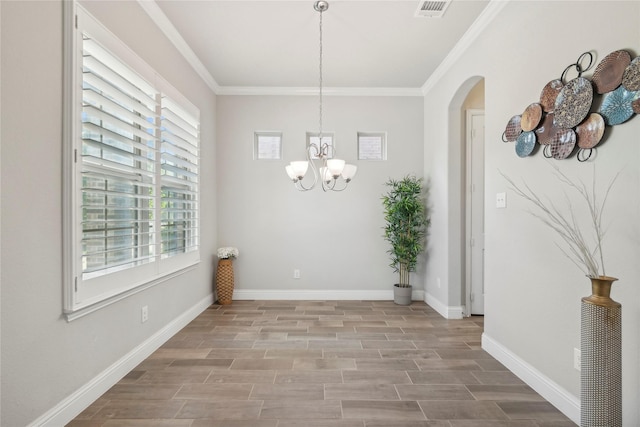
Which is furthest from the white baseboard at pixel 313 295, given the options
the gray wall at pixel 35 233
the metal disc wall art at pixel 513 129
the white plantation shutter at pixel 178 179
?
the metal disc wall art at pixel 513 129

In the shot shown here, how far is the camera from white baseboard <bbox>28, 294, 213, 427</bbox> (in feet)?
5.89

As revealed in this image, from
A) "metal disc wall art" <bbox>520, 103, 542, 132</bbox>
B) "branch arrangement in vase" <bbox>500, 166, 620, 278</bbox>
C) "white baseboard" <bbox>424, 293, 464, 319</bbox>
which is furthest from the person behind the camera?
"white baseboard" <bbox>424, 293, 464, 319</bbox>

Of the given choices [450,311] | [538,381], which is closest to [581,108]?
[538,381]

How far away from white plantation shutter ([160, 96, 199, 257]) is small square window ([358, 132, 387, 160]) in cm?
218

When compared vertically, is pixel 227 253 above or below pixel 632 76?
below

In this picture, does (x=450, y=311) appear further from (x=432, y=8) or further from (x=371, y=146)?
(x=432, y=8)

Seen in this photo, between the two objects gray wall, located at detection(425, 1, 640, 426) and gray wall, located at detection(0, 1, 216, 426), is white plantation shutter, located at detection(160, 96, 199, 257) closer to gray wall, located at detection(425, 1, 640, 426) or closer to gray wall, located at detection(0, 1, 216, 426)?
gray wall, located at detection(0, 1, 216, 426)

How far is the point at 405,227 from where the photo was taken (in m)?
4.36

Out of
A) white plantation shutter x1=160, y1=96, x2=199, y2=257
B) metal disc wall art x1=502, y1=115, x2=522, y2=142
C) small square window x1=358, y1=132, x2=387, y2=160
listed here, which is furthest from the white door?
white plantation shutter x1=160, y1=96, x2=199, y2=257

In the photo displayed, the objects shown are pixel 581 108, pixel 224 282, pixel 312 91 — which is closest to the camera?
pixel 581 108

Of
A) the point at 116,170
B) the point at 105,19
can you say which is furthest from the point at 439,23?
the point at 116,170

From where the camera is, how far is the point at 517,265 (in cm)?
247

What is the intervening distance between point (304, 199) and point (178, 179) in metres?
1.77

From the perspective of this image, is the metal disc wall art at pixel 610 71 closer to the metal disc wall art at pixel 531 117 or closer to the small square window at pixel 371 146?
the metal disc wall art at pixel 531 117
